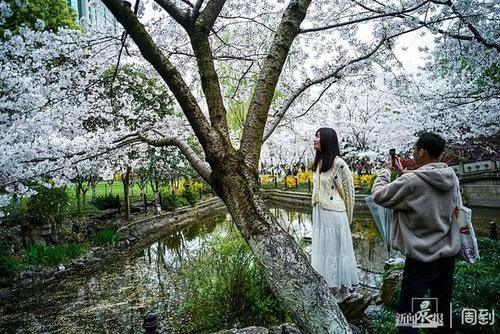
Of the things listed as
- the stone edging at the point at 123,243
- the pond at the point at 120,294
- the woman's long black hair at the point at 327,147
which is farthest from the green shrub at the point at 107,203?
the woman's long black hair at the point at 327,147

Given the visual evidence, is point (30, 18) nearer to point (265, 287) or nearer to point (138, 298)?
point (138, 298)

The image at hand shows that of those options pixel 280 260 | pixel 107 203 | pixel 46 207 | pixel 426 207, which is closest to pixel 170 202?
pixel 107 203

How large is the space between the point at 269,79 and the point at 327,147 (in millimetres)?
1084

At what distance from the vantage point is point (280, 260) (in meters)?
1.92

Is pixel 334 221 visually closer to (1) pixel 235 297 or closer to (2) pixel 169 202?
(1) pixel 235 297

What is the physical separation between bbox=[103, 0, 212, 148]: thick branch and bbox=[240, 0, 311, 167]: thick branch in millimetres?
282

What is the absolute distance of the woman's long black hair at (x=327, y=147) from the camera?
317 centimetres

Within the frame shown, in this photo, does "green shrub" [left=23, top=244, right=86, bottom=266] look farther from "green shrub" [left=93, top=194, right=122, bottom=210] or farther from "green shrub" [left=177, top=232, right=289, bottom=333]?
"green shrub" [left=93, top=194, right=122, bottom=210]

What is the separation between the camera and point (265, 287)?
4.01m

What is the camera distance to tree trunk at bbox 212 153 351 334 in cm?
187

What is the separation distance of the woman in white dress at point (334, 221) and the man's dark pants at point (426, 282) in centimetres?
105

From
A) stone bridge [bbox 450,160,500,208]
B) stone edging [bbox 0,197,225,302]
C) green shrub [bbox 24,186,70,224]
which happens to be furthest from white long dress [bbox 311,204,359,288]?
stone bridge [bbox 450,160,500,208]

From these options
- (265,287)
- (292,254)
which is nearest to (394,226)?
(292,254)

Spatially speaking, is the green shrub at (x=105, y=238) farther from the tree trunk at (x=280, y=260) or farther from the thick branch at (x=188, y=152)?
the tree trunk at (x=280, y=260)
